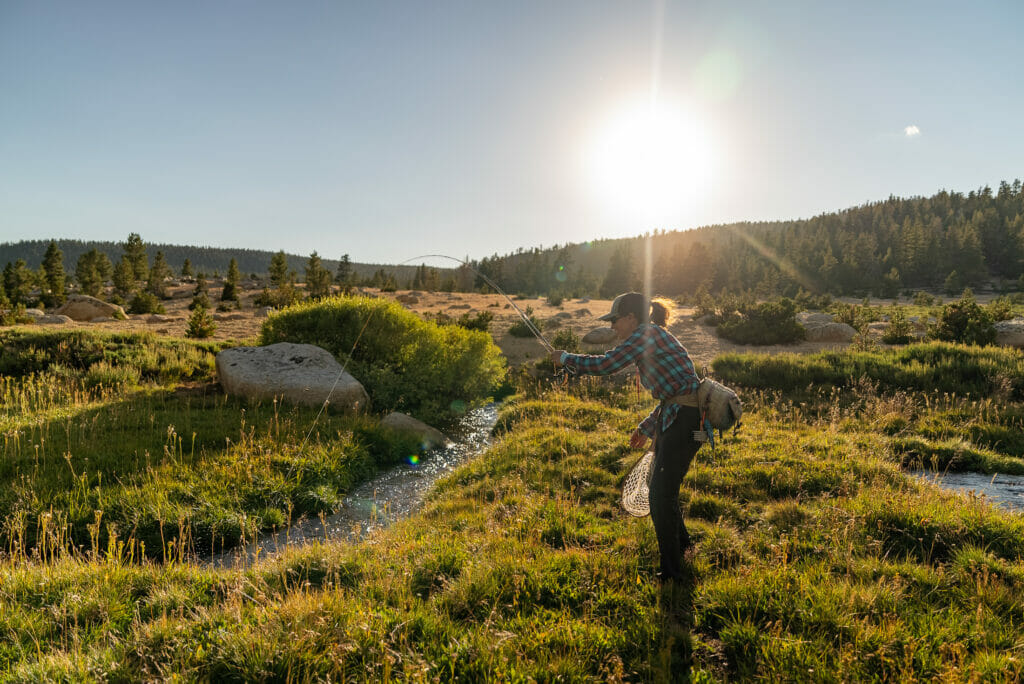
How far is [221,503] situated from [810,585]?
705 cm

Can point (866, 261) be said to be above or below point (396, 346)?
above

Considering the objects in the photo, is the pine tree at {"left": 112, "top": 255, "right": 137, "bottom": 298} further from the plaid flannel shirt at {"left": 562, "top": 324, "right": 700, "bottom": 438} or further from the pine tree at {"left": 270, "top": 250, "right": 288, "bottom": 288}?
the plaid flannel shirt at {"left": 562, "top": 324, "right": 700, "bottom": 438}

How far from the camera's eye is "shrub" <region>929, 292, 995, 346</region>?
17.5m

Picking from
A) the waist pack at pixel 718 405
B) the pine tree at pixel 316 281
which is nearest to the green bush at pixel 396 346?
the waist pack at pixel 718 405

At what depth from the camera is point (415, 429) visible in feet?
34.9

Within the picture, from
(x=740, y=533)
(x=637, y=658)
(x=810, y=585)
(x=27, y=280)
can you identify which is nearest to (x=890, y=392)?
(x=740, y=533)

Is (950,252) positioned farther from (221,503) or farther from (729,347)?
(221,503)

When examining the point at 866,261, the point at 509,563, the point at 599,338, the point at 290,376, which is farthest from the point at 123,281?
the point at 866,261

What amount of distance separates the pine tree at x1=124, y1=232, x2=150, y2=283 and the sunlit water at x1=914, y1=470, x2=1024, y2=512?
75505mm

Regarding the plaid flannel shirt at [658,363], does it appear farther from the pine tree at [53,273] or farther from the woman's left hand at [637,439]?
the pine tree at [53,273]

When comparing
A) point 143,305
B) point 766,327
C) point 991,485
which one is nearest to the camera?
point 991,485

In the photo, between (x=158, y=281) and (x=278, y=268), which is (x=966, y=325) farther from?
(x=158, y=281)

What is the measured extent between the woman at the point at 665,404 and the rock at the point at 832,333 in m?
22.8

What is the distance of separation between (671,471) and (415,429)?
771cm
